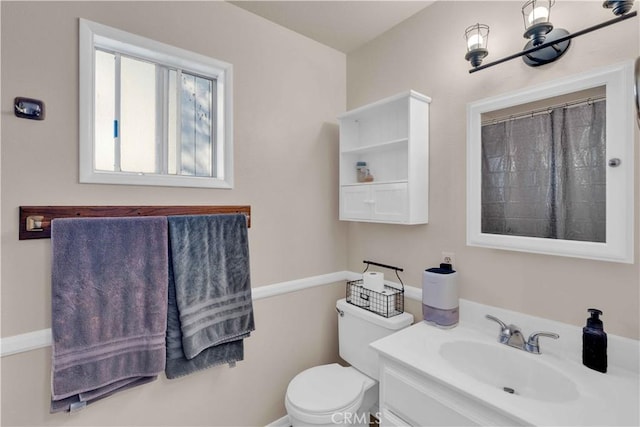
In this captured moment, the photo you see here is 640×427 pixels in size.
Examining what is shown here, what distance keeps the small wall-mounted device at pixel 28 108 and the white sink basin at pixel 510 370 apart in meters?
1.88

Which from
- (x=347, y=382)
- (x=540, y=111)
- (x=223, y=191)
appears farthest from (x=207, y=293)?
(x=540, y=111)

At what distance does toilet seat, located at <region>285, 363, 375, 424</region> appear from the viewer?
1.45m

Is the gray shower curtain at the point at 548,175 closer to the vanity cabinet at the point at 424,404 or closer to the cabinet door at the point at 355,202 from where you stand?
the cabinet door at the point at 355,202

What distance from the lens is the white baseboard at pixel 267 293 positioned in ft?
3.73

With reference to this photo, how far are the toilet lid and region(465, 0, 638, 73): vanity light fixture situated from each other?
169 cm

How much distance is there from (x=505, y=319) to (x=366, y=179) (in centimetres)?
105

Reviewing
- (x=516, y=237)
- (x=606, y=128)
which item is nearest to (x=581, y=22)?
(x=606, y=128)

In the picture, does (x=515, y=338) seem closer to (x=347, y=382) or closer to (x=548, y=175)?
(x=548, y=175)

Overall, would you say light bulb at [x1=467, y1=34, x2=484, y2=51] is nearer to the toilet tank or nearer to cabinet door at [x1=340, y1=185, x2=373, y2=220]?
cabinet door at [x1=340, y1=185, x2=373, y2=220]

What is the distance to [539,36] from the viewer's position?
115cm

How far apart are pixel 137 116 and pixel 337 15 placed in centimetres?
123

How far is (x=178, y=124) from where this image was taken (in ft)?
5.19

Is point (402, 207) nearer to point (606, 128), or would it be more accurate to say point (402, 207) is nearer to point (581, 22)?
point (606, 128)
